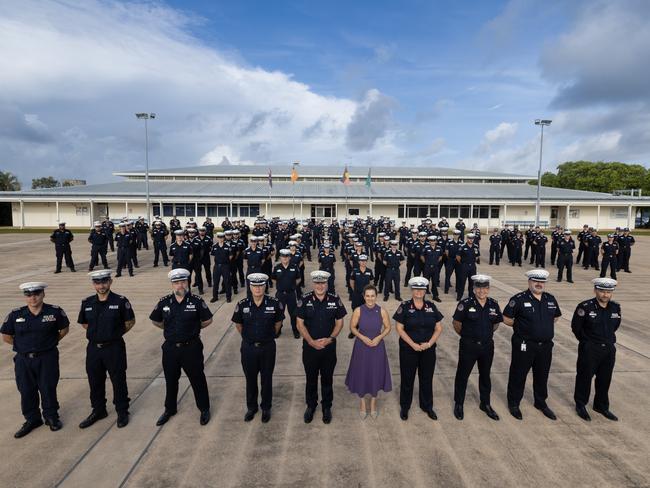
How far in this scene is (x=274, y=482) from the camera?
3.75 meters

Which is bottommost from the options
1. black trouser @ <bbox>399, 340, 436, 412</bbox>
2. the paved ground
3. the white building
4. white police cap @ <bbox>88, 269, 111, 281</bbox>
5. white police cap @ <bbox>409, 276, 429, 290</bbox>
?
the paved ground

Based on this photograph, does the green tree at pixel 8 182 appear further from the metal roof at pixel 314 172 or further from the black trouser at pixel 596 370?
the black trouser at pixel 596 370

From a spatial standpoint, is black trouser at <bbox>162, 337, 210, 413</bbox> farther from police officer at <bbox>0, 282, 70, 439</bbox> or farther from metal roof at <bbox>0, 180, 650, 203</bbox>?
metal roof at <bbox>0, 180, 650, 203</bbox>

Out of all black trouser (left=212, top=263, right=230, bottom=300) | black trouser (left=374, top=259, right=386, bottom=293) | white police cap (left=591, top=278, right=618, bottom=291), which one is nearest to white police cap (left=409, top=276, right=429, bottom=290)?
white police cap (left=591, top=278, right=618, bottom=291)

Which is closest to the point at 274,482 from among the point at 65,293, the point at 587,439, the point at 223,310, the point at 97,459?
the point at 97,459

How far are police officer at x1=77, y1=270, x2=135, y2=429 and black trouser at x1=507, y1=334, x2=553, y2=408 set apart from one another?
493cm

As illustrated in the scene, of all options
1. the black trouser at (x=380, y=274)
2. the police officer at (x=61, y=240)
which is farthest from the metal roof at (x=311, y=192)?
the black trouser at (x=380, y=274)

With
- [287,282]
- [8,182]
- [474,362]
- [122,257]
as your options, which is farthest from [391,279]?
[8,182]

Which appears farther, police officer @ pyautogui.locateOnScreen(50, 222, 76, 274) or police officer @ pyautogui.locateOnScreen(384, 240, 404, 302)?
police officer @ pyautogui.locateOnScreen(50, 222, 76, 274)

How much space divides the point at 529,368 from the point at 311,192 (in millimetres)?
36113

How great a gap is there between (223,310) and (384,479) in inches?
270

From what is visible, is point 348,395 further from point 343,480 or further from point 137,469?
point 137,469

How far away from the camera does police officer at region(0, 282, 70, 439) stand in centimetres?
439

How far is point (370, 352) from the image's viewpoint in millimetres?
4848
